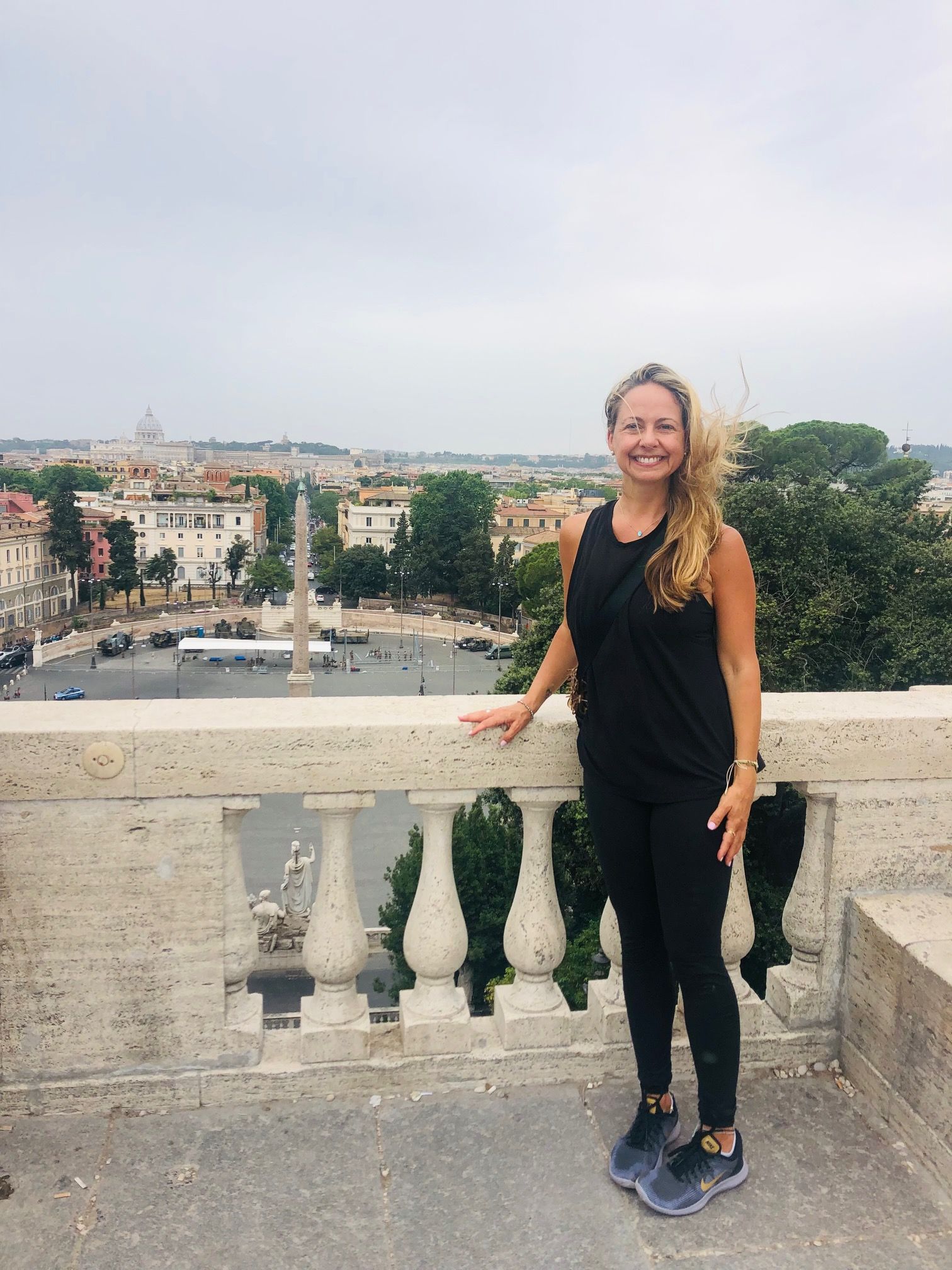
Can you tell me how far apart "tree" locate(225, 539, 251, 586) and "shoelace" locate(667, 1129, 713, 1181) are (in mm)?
73170

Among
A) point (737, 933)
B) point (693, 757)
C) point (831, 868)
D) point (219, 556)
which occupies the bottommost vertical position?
point (219, 556)

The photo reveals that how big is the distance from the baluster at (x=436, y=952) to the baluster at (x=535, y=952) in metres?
0.12

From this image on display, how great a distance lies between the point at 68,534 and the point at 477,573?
2708 cm

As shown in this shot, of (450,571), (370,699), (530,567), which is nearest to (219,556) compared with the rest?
(450,571)

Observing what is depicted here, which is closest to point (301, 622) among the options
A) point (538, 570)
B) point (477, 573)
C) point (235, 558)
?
point (538, 570)

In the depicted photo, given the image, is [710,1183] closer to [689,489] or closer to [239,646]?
[689,489]

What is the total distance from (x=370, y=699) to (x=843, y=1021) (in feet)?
4.89

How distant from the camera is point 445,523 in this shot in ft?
226

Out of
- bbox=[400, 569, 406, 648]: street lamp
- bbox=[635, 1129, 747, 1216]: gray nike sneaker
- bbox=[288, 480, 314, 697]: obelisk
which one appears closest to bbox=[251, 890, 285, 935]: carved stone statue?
bbox=[635, 1129, 747, 1216]: gray nike sneaker

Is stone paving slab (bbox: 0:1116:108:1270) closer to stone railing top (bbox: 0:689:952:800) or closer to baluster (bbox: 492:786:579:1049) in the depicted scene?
stone railing top (bbox: 0:689:952:800)

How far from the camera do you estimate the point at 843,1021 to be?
2.44 metres

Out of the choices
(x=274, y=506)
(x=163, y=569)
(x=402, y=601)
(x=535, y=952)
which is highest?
(x=535, y=952)

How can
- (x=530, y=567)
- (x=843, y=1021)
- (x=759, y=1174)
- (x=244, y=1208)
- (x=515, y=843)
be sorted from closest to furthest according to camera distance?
(x=244, y=1208) < (x=759, y=1174) < (x=843, y=1021) < (x=515, y=843) < (x=530, y=567)

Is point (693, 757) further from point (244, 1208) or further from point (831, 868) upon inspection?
point (244, 1208)
